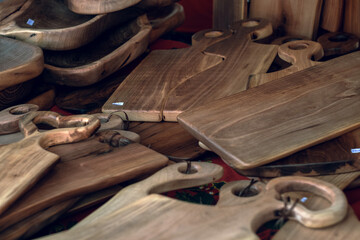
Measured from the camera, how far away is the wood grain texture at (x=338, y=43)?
44.9 inches

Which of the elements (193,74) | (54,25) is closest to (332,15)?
(193,74)

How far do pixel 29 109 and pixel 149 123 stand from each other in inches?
9.1

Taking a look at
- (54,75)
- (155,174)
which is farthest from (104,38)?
(155,174)

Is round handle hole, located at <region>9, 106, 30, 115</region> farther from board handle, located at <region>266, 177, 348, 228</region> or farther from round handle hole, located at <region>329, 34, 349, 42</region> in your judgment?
round handle hole, located at <region>329, 34, 349, 42</region>

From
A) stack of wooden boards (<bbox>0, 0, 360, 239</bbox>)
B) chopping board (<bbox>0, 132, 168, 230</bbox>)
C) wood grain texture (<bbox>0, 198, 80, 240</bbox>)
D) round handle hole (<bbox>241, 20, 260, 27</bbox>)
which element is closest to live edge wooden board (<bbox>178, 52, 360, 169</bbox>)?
stack of wooden boards (<bbox>0, 0, 360, 239</bbox>)

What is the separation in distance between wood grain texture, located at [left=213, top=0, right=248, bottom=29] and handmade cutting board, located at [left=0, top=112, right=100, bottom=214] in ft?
2.18

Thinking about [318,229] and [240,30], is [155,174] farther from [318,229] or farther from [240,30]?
[240,30]

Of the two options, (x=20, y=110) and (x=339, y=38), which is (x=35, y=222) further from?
(x=339, y=38)

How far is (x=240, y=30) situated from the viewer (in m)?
1.27

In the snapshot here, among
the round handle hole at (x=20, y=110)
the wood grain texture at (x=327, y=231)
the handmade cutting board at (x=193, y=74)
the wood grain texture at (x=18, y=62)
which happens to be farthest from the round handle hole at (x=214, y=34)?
the wood grain texture at (x=327, y=231)

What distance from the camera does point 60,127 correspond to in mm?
849

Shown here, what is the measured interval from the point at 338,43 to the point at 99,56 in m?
0.60

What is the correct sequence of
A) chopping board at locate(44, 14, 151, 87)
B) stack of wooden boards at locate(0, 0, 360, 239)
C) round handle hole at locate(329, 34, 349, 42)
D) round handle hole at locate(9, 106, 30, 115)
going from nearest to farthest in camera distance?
stack of wooden boards at locate(0, 0, 360, 239), round handle hole at locate(9, 106, 30, 115), chopping board at locate(44, 14, 151, 87), round handle hole at locate(329, 34, 349, 42)

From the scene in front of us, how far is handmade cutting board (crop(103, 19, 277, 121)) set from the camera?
964 millimetres
